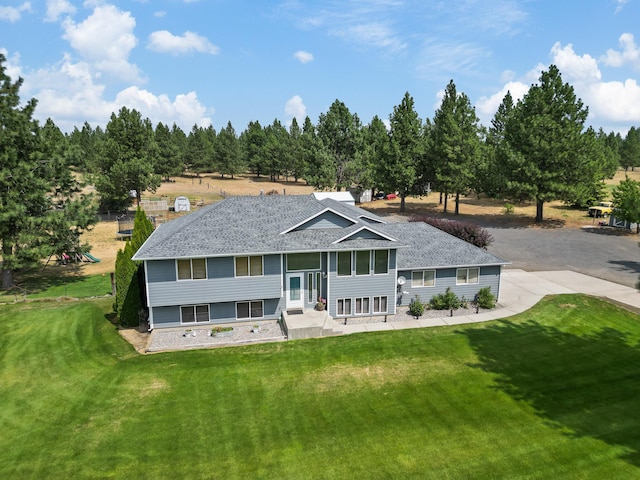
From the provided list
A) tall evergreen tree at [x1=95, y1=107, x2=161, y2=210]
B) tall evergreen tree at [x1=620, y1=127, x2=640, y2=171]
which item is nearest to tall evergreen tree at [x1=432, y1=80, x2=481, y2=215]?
tall evergreen tree at [x1=95, y1=107, x2=161, y2=210]

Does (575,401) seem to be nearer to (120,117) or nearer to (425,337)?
(425,337)

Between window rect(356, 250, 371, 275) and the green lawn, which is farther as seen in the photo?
window rect(356, 250, 371, 275)

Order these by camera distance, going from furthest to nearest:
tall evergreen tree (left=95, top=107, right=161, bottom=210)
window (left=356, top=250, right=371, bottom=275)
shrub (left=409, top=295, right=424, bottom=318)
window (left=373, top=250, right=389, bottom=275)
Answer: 1. tall evergreen tree (left=95, top=107, right=161, bottom=210)
2. shrub (left=409, top=295, right=424, bottom=318)
3. window (left=373, top=250, right=389, bottom=275)
4. window (left=356, top=250, right=371, bottom=275)

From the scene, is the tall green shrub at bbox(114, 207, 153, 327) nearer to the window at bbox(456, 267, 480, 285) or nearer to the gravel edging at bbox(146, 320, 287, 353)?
the gravel edging at bbox(146, 320, 287, 353)

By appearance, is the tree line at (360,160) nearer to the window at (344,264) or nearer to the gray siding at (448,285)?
the window at (344,264)

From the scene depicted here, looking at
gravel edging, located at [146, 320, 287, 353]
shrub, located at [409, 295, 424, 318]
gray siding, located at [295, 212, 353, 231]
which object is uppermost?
gray siding, located at [295, 212, 353, 231]

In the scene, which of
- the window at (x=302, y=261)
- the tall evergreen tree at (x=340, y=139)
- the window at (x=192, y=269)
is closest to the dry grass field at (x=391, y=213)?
the tall evergreen tree at (x=340, y=139)
